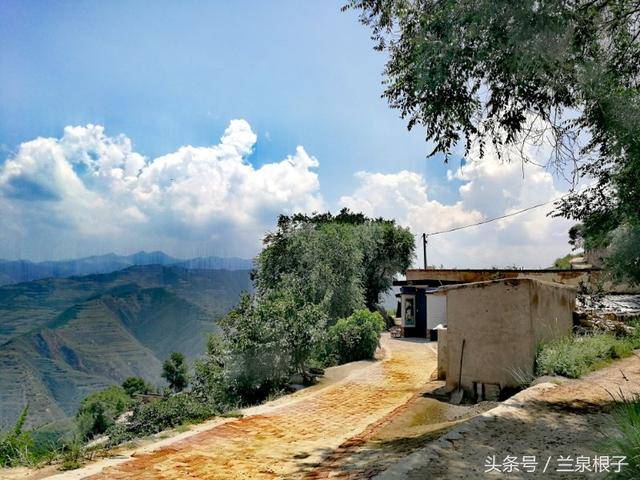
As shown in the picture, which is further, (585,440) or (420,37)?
(420,37)

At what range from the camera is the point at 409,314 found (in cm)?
2830

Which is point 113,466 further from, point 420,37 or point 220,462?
point 420,37

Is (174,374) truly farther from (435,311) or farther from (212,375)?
(212,375)

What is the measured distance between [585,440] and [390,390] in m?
6.95

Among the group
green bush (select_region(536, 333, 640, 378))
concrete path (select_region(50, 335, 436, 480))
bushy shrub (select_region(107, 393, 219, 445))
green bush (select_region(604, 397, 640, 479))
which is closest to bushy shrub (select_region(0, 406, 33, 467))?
concrete path (select_region(50, 335, 436, 480))

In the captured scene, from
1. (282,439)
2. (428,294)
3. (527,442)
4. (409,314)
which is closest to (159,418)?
(282,439)

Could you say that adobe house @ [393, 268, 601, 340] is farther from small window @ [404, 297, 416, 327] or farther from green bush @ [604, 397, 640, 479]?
green bush @ [604, 397, 640, 479]

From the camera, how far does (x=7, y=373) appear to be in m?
155

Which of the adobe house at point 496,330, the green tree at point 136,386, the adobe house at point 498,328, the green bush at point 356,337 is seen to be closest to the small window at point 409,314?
the green bush at point 356,337

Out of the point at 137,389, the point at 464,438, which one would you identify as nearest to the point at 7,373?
the point at 137,389

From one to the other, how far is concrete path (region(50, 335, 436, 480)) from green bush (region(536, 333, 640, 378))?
319cm

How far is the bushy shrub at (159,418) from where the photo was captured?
8.57 metres

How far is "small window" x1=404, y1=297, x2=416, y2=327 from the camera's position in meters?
28.2

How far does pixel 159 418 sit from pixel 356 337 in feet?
30.3
